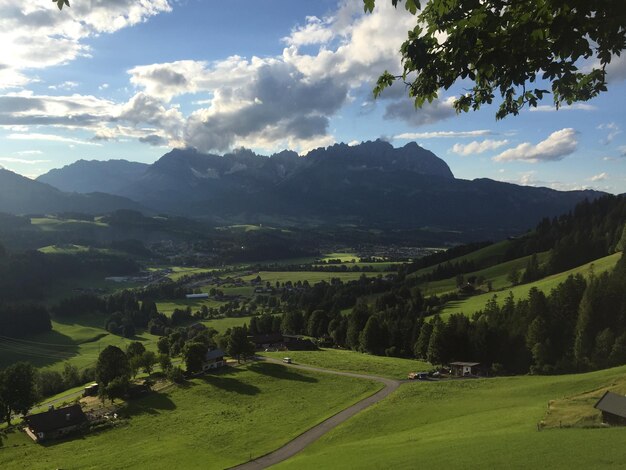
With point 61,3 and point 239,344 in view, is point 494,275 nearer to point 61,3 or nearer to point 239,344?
point 239,344

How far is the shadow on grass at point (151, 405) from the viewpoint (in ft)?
232

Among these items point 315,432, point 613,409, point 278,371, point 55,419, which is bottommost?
point 55,419

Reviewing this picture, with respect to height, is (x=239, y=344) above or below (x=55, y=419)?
above

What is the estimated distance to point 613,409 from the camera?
3744cm

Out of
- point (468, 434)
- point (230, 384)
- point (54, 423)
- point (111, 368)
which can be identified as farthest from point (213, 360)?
point (468, 434)

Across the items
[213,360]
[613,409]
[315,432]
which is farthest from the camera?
[213,360]

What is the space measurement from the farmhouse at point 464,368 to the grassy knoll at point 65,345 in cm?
8996

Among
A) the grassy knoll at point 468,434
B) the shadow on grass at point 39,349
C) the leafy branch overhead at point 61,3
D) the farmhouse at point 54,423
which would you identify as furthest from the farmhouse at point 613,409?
the shadow on grass at point 39,349

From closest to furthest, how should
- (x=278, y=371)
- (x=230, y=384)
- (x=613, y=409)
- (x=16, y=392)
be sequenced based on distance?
(x=613, y=409) < (x=16, y=392) < (x=230, y=384) < (x=278, y=371)

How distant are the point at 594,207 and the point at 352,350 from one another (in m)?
134

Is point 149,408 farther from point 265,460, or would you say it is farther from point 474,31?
point 474,31

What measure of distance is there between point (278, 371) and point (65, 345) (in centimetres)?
10318

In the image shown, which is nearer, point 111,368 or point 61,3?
point 61,3

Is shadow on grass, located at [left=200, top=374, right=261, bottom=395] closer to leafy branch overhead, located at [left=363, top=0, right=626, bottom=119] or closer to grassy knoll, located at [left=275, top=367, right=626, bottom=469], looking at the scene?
grassy knoll, located at [left=275, top=367, right=626, bottom=469]
